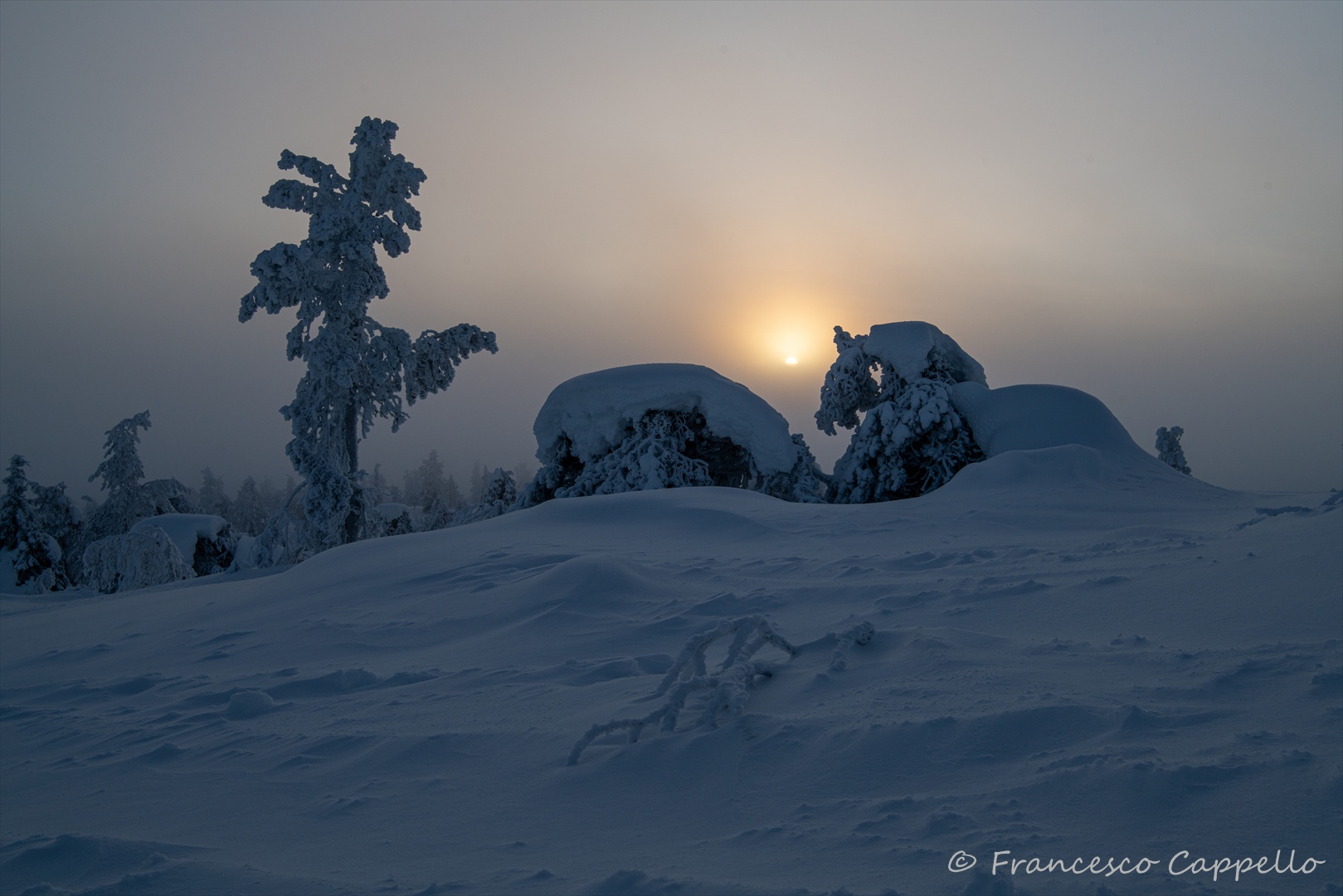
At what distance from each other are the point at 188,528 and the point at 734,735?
2357 cm

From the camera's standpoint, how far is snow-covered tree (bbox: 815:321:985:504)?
534 inches

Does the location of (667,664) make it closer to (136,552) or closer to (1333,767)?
(1333,767)

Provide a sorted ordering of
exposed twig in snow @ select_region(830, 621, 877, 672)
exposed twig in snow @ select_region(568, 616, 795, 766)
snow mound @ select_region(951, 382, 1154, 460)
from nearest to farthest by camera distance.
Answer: exposed twig in snow @ select_region(568, 616, 795, 766) → exposed twig in snow @ select_region(830, 621, 877, 672) → snow mound @ select_region(951, 382, 1154, 460)

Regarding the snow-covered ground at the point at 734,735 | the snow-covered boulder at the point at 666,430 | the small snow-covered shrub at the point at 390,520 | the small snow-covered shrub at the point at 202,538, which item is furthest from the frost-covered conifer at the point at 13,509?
the snow-covered ground at the point at 734,735

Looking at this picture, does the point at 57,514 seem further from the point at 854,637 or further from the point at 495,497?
the point at 854,637

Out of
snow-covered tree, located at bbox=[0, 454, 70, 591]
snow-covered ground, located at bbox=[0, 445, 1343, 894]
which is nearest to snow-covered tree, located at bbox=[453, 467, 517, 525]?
snow-covered ground, located at bbox=[0, 445, 1343, 894]

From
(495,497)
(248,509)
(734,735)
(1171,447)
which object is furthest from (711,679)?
(248,509)

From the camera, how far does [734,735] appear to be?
264 centimetres

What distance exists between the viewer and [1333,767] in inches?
79.8

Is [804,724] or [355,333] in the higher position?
[355,333]

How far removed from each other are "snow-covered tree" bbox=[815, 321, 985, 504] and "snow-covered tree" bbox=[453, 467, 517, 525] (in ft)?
21.8

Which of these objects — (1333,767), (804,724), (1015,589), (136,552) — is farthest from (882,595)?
(136,552)

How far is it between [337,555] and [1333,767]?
292 inches

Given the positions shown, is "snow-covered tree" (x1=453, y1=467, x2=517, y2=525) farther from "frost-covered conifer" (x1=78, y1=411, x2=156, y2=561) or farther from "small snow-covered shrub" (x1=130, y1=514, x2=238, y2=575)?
"frost-covered conifer" (x1=78, y1=411, x2=156, y2=561)
